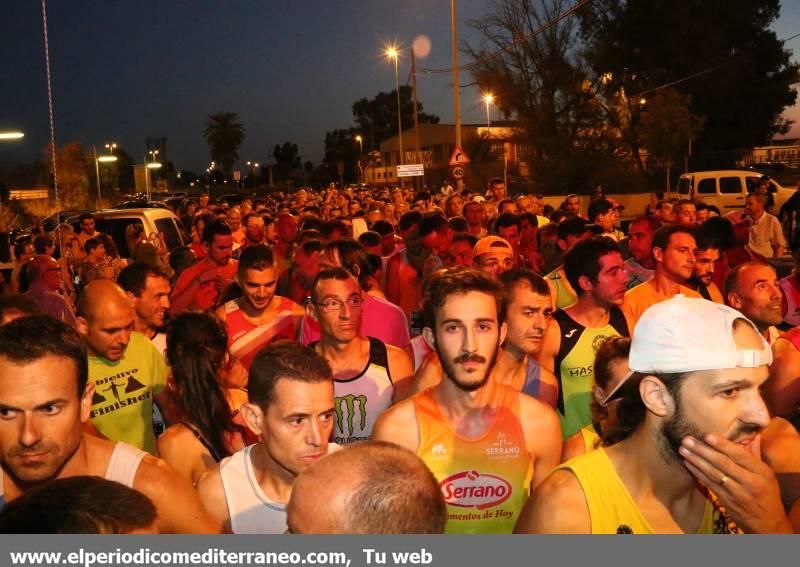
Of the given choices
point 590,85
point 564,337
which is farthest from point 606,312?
point 590,85

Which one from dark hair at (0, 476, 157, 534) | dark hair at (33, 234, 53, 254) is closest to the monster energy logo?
dark hair at (0, 476, 157, 534)

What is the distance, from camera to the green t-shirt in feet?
16.0

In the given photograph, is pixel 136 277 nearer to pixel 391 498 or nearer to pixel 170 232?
pixel 391 498

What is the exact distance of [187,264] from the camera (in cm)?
1024

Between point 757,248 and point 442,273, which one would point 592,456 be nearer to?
point 442,273

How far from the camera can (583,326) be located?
18.5 feet

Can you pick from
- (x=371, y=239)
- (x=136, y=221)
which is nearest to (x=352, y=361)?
(x=371, y=239)

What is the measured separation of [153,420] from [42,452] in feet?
7.60

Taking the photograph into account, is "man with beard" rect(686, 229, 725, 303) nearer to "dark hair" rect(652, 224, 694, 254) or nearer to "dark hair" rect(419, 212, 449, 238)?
"dark hair" rect(652, 224, 694, 254)

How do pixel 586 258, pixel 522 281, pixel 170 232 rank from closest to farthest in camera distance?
pixel 522 281 < pixel 586 258 < pixel 170 232

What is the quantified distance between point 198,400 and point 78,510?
2240 millimetres

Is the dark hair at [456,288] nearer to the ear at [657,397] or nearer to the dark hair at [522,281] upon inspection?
the dark hair at [522,281]

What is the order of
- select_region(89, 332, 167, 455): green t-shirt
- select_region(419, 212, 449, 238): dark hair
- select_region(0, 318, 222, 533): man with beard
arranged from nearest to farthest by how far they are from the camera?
select_region(0, 318, 222, 533): man with beard < select_region(89, 332, 167, 455): green t-shirt < select_region(419, 212, 449, 238): dark hair

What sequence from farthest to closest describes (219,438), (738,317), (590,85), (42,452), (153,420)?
(590,85) < (153,420) < (219,438) < (42,452) < (738,317)
